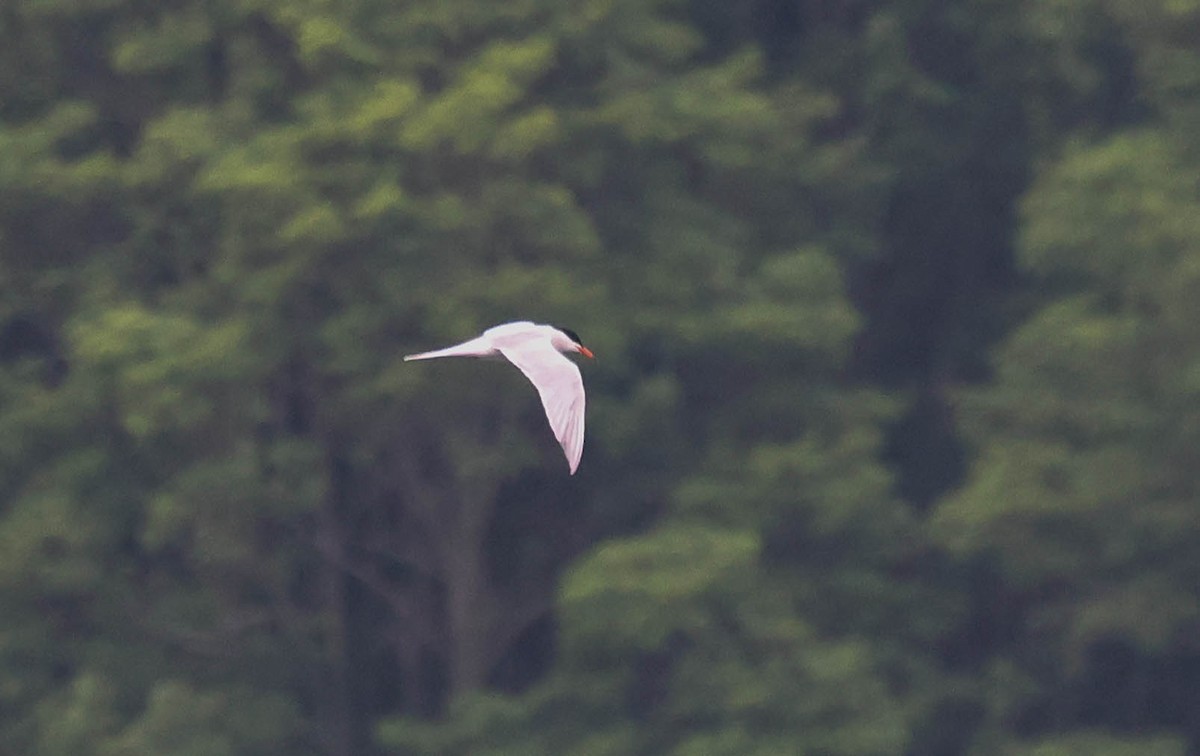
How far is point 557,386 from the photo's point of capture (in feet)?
28.5

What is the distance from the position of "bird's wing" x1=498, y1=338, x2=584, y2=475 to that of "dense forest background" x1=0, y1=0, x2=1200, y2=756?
4.78m

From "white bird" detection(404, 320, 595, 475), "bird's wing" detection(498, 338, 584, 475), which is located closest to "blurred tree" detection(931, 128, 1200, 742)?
"white bird" detection(404, 320, 595, 475)

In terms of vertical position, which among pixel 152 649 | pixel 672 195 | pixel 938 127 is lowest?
pixel 152 649

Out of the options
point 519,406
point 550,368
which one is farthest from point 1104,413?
point 550,368

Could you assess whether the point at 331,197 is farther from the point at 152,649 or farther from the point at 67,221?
the point at 152,649

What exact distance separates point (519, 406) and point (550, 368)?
6149 millimetres

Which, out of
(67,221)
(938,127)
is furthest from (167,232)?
(938,127)

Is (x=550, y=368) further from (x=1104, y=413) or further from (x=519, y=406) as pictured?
(x=1104, y=413)

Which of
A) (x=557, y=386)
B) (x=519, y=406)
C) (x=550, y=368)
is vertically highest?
(x=519, y=406)

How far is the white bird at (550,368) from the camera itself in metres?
8.35

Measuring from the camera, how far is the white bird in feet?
27.4

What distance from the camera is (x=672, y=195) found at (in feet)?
51.5

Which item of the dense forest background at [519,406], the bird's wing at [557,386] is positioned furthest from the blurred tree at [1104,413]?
the bird's wing at [557,386]

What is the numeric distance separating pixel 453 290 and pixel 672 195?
1.90m
